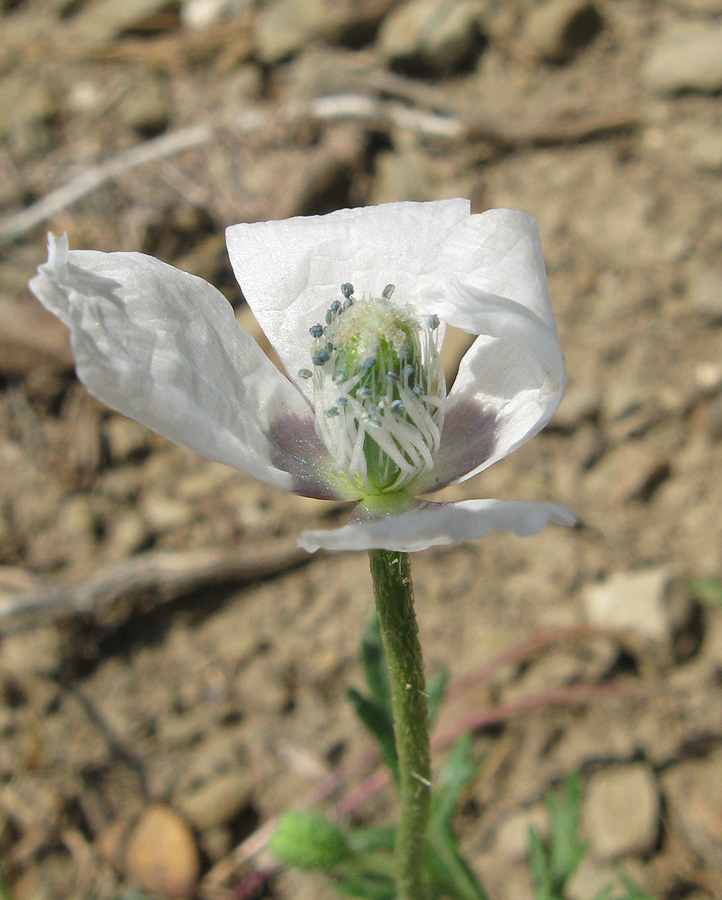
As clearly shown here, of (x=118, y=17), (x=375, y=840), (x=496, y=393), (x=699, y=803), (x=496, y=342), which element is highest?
(x=118, y=17)

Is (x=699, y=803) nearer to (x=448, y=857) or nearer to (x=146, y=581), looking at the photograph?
(x=448, y=857)

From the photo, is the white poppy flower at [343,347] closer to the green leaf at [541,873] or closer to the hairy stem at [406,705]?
the hairy stem at [406,705]

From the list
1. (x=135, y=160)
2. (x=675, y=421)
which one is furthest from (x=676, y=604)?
(x=135, y=160)

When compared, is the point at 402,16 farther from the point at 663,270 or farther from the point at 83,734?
the point at 83,734

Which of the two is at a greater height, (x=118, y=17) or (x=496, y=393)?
(x=118, y=17)

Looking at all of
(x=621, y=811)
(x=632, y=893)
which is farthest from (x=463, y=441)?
(x=621, y=811)

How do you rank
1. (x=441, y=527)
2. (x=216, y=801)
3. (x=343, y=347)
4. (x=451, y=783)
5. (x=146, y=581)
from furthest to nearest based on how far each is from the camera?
(x=146, y=581)
(x=216, y=801)
(x=451, y=783)
(x=343, y=347)
(x=441, y=527)

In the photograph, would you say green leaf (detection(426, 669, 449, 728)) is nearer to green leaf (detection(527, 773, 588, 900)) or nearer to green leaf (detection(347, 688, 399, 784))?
green leaf (detection(347, 688, 399, 784))

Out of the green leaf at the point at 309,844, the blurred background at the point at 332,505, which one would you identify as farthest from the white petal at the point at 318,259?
the green leaf at the point at 309,844
